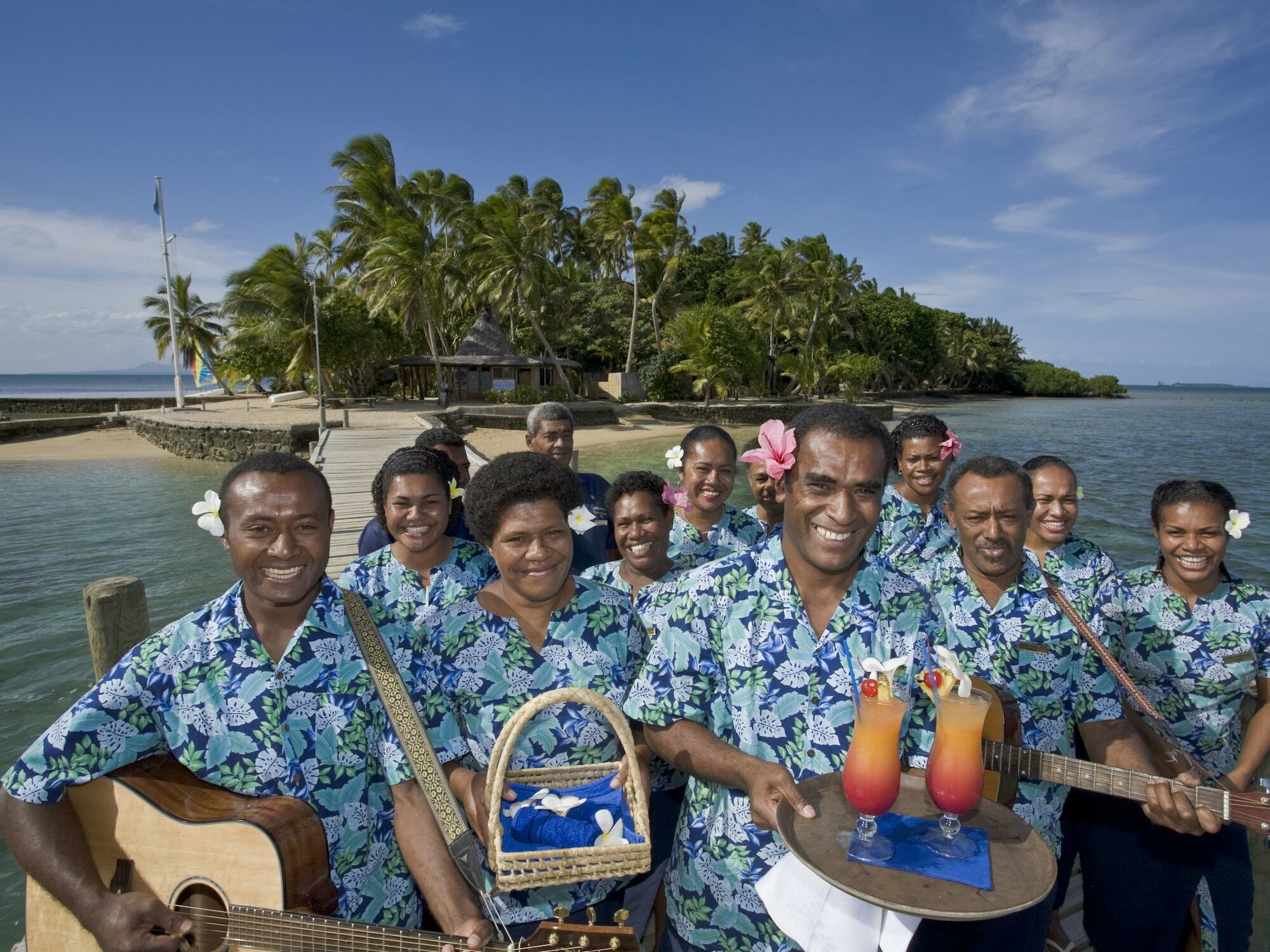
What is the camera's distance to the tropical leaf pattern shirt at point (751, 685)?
1.82m

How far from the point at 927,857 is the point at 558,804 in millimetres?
877

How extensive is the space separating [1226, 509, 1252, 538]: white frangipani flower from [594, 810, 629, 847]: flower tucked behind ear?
8.51ft

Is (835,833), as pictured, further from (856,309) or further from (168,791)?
(856,309)

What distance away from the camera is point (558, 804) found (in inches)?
73.9

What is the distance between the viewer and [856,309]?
51844 millimetres

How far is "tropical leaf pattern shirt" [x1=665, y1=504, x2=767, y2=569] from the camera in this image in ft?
12.2

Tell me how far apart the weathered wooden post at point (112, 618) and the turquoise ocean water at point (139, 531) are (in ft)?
5.13

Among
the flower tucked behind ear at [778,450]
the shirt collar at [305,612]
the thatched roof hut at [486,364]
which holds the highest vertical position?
the thatched roof hut at [486,364]

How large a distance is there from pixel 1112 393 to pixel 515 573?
127 m

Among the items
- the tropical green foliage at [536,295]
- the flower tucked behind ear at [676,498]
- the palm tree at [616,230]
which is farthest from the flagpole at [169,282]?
the flower tucked behind ear at [676,498]

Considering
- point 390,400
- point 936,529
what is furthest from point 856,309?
point 936,529

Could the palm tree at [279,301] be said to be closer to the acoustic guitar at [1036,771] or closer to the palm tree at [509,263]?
the palm tree at [509,263]

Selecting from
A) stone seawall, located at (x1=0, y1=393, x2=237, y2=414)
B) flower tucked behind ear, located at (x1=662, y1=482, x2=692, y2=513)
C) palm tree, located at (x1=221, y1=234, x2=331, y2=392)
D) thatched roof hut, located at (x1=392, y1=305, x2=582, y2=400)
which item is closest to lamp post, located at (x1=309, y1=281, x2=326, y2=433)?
palm tree, located at (x1=221, y1=234, x2=331, y2=392)

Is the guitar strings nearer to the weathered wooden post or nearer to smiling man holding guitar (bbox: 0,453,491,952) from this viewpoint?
smiling man holding guitar (bbox: 0,453,491,952)
